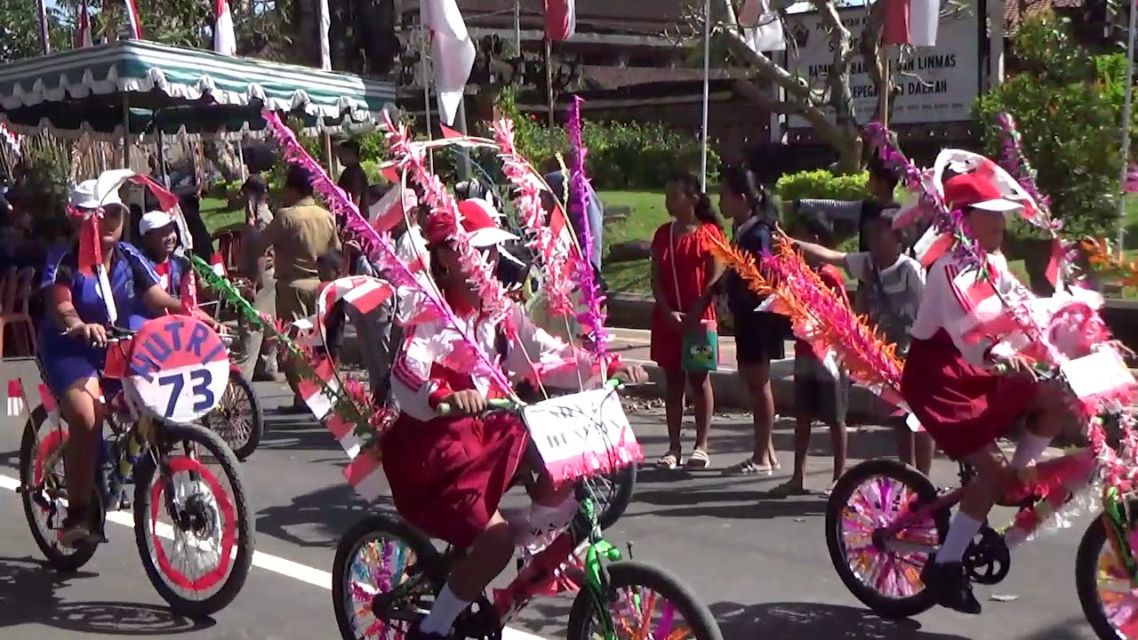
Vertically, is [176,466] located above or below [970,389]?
below

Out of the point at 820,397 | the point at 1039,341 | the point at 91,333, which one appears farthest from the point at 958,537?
the point at 91,333

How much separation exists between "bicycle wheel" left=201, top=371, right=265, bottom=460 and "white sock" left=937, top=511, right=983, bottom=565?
207 inches

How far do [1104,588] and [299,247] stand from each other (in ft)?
22.0

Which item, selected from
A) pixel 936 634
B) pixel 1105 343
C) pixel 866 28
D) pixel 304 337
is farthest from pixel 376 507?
pixel 866 28

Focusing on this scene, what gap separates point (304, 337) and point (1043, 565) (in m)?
3.50

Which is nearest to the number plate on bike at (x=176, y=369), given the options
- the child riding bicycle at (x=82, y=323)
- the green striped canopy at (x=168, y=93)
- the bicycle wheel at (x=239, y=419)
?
the child riding bicycle at (x=82, y=323)

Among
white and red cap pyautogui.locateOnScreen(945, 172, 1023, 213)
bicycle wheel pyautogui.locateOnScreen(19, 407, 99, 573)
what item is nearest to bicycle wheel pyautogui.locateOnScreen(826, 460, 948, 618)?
white and red cap pyautogui.locateOnScreen(945, 172, 1023, 213)

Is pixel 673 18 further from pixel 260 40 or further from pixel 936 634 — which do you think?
pixel 936 634

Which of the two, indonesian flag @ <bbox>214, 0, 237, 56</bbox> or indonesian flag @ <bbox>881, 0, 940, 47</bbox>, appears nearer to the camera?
indonesian flag @ <bbox>881, 0, 940, 47</bbox>

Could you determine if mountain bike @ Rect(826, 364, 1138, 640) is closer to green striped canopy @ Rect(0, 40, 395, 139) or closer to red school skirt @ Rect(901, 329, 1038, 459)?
red school skirt @ Rect(901, 329, 1038, 459)

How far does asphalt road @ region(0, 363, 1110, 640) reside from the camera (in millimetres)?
5484

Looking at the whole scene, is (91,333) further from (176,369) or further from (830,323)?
(830,323)

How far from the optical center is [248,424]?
909 centimetres

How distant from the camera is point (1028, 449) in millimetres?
4828
